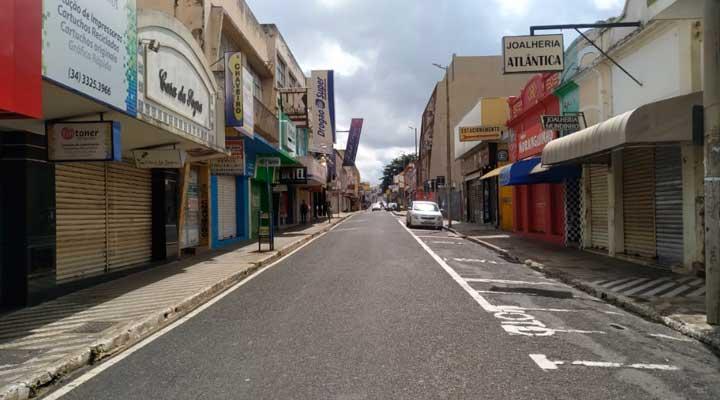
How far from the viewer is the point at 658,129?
9555 millimetres

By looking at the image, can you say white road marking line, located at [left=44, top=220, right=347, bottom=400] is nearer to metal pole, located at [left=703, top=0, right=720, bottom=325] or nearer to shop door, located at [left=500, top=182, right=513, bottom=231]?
metal pole, located at [left=703, top=0, right=720, bottom=325]

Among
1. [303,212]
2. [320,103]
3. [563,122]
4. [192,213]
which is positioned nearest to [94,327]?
[192,213]

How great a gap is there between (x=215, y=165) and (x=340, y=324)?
13.3m

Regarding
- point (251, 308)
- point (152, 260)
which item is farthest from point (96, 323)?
point (152, 260)

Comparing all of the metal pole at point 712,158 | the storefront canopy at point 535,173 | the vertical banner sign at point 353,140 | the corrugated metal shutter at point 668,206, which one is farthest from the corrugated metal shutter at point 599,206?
the vertical banner sign at point 353,140

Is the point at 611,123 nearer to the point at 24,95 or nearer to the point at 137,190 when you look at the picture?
the point at 24,95

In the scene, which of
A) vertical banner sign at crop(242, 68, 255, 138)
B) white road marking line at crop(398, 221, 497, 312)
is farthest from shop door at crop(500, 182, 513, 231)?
vertical banner sign at crop(242, 68, 255, 138)

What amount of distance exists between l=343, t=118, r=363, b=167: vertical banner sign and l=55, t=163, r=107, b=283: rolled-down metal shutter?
47.3 m

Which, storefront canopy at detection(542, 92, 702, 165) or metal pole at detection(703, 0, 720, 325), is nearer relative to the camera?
metal pole at detection(703, 0, 720, 325)

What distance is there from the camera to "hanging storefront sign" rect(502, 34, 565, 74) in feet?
42.9

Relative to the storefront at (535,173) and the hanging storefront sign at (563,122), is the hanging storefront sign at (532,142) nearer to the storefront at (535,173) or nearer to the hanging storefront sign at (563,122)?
the storefront at (535,173)

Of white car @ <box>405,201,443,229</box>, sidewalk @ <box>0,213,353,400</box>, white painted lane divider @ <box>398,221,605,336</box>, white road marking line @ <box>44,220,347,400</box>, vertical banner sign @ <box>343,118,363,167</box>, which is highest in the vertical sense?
vertical banner sign @ <box>343,118,363,167</box>

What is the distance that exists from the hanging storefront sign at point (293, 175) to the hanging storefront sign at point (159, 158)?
18.2m

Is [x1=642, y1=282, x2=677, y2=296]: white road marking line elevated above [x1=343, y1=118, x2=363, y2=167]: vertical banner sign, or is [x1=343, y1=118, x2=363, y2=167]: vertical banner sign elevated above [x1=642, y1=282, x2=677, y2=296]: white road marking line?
[x1=343, y1=118, x2=363, y2=167]: vertical banner sign
